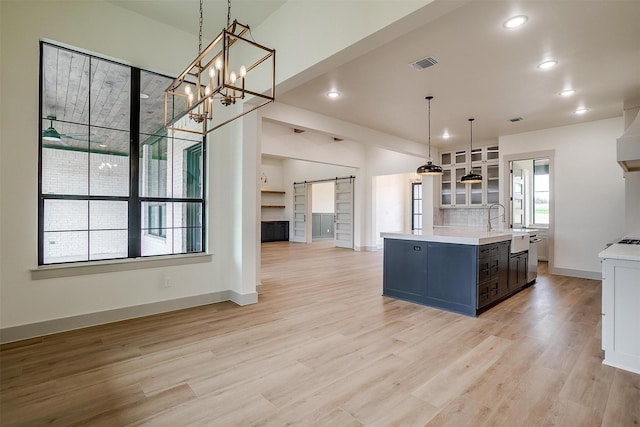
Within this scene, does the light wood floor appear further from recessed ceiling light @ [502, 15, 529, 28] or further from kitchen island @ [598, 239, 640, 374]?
recessed ceiling light @ [502, 15, 529, 28]

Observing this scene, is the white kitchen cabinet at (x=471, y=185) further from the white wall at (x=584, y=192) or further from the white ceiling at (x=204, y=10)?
the white ceiling at (x=204, y=10)

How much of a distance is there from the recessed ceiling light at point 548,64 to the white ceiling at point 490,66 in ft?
0.23

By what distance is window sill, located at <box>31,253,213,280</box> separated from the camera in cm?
303

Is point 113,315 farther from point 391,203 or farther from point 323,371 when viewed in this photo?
point 391,203

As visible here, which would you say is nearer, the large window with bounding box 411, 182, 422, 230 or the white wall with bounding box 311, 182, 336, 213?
the large window with bounding box 411, 182, 422, 230

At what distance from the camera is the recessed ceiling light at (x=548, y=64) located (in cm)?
364

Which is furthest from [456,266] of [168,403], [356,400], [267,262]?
[267,262]

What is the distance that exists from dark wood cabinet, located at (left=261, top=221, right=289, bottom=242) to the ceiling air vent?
895 cm

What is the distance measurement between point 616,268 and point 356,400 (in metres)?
2.35

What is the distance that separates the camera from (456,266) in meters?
3.81

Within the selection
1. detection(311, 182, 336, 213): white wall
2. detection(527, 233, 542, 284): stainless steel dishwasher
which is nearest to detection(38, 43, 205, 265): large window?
detection(527, 233, 542, 284): stainless steel dishwasher

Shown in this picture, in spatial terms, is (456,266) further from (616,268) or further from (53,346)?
(53,346)

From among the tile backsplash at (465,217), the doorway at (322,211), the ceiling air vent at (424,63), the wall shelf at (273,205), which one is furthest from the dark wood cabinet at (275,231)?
the ceiling air vent at (424,63)

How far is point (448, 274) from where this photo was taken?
389 cm
